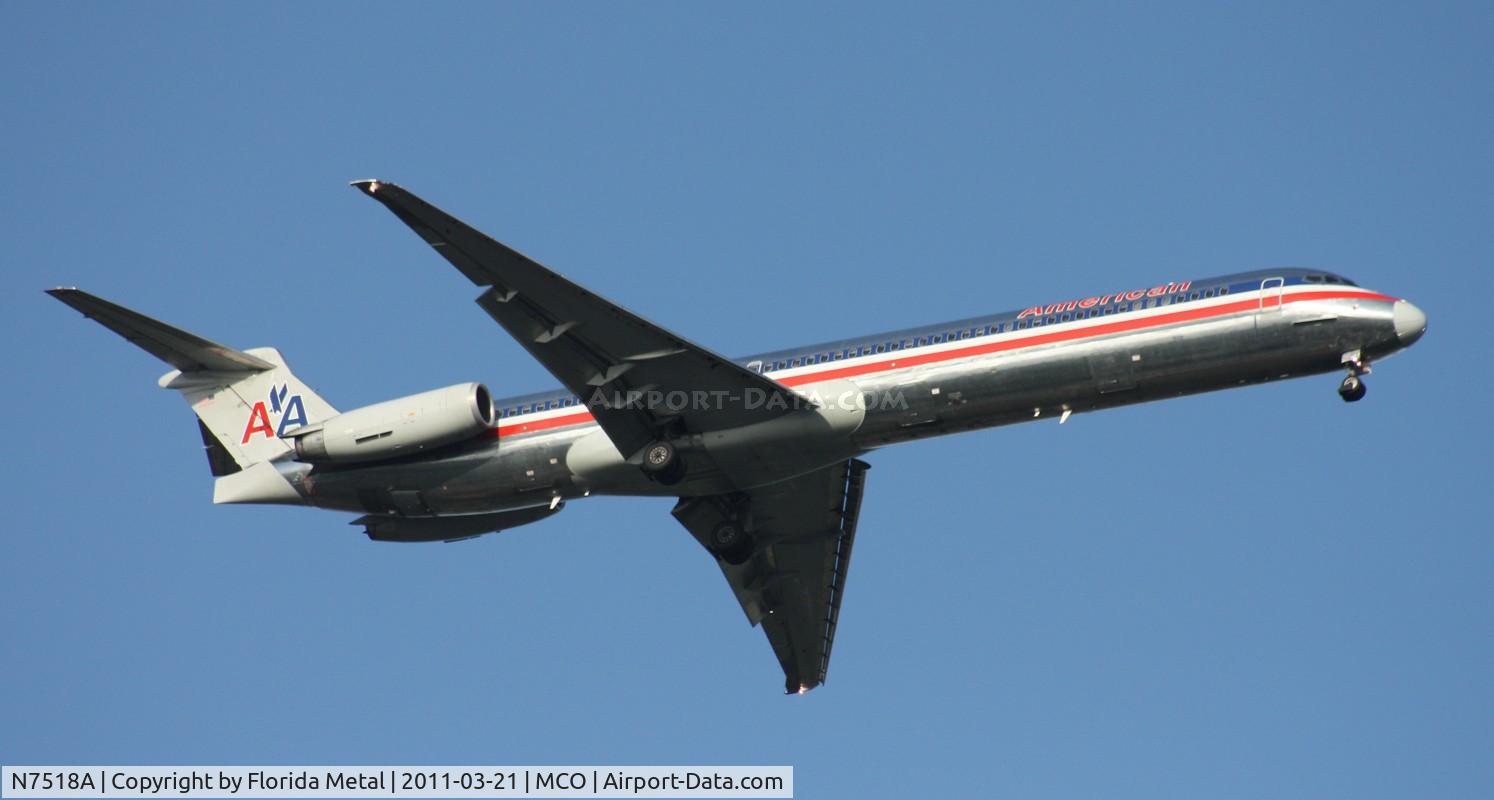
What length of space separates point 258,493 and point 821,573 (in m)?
12.5

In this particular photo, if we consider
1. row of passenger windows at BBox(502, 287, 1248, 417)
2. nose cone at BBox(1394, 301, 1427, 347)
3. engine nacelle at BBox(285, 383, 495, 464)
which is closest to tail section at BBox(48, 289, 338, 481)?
engine nacelle at BBox(285, 383, 495, 464)

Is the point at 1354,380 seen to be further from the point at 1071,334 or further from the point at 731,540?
the point at 731,540

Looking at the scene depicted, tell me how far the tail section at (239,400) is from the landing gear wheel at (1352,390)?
67.3 ft

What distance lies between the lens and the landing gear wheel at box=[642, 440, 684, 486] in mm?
34188

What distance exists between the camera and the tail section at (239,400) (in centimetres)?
3800

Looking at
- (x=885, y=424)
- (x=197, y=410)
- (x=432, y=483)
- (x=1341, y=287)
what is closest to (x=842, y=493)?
(x=885, y=424)

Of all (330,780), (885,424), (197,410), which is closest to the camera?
(330,780)

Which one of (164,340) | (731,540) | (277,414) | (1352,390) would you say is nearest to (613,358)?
(731,540)

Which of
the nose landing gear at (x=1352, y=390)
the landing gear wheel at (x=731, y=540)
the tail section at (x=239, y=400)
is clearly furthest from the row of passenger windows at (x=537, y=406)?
the nose landing gear at (x=1352, y=390)

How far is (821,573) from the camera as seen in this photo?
132 feet

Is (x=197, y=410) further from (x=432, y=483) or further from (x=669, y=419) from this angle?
(x=669, y=419)

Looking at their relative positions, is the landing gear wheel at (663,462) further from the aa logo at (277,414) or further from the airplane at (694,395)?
the aa logo at (277,414)

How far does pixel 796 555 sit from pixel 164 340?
14333 mm

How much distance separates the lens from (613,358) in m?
33.6
